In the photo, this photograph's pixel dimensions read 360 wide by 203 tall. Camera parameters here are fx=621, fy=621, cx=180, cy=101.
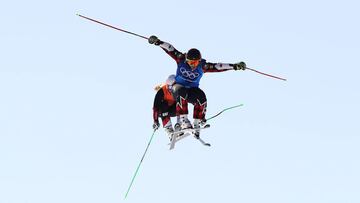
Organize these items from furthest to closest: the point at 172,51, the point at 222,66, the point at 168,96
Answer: the point at 168,96
the point at 222,66
the point at 172,51

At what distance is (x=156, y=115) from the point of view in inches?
728

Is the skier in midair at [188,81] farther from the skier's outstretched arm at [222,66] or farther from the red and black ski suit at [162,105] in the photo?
the red and black ski suit at [162,105]

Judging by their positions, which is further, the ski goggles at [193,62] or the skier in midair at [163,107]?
the skier in midair at [163,107]

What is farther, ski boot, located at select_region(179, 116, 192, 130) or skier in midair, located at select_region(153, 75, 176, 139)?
skier in midair, located at select_region(153, 75, 176, 139)

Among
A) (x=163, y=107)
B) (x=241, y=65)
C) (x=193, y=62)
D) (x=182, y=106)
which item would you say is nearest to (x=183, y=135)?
(x=182, y=106)

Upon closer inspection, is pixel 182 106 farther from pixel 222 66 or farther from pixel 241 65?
pixel 241 65

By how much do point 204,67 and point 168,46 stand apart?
120cm

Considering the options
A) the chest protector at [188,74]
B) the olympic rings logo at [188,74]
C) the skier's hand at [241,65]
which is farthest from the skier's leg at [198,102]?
the skier's hand at [241,65]

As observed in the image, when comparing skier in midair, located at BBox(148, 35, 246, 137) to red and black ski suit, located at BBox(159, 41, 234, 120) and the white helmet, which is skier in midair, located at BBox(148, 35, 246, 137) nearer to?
red and black ski suit, located at BBox(159, 41, 234, 120)

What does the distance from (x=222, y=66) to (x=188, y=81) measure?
1207 mm

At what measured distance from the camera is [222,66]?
18.1 metres

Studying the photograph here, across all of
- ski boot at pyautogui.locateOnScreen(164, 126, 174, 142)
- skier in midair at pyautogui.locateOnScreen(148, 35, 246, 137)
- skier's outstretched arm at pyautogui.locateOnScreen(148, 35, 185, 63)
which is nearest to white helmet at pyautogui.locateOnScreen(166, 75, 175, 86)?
skier in midair at pyautogui.locateOnScreen(148, 35, 246, 137)

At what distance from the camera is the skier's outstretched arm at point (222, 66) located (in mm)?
17953

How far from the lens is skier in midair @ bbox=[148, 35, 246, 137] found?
17.3 meters
